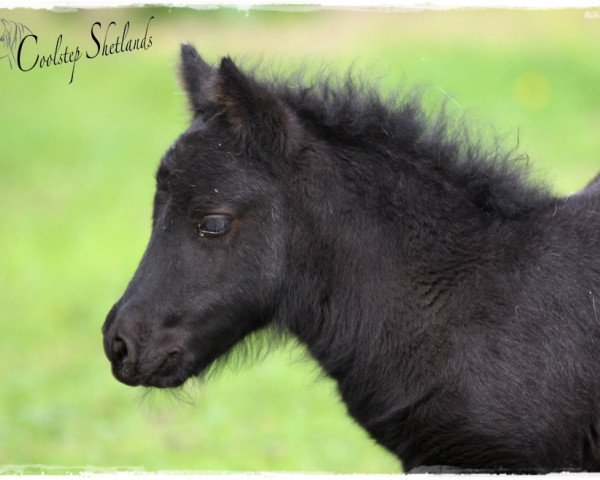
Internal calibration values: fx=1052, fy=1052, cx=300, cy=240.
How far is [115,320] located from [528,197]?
2.07 m

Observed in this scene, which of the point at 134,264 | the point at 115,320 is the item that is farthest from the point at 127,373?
the point at 134,264

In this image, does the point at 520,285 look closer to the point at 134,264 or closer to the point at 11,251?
the point at 134,264

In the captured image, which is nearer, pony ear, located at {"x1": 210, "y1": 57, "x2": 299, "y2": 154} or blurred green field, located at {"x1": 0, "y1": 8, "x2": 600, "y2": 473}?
pony ear, located at {"x1": 210, "y1": 57, "x2": 299, "y2": 154}

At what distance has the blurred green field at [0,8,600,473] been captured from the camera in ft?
28.5

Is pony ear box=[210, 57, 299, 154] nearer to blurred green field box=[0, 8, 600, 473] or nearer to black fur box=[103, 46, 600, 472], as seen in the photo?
black fur box=[103, 46, 600, 472]

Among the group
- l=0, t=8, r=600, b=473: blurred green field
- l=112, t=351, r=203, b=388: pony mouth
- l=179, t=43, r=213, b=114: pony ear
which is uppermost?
l=179, t=43, r=213, b=114: pony ear

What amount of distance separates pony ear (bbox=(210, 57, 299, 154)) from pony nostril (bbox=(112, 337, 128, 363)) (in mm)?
1115

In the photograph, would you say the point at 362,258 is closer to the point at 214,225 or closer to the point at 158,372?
the point at 214,225

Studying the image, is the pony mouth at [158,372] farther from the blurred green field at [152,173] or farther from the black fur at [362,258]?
the blurred green field at [152,173]

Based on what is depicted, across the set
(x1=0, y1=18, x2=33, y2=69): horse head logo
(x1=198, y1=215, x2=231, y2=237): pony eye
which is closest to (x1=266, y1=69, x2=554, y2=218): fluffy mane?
(x1=198, y1=215, x2=231, y2=237): pony eye

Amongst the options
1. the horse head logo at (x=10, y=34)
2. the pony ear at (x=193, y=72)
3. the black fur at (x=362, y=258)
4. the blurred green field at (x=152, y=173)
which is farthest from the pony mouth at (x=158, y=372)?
the horse head logo at (x=10, y=34)

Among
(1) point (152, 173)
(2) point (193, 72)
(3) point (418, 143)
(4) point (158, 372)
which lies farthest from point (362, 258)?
(1) point (152, 173)

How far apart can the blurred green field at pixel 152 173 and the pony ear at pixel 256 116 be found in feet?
2.35

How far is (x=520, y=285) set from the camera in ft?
15.9
